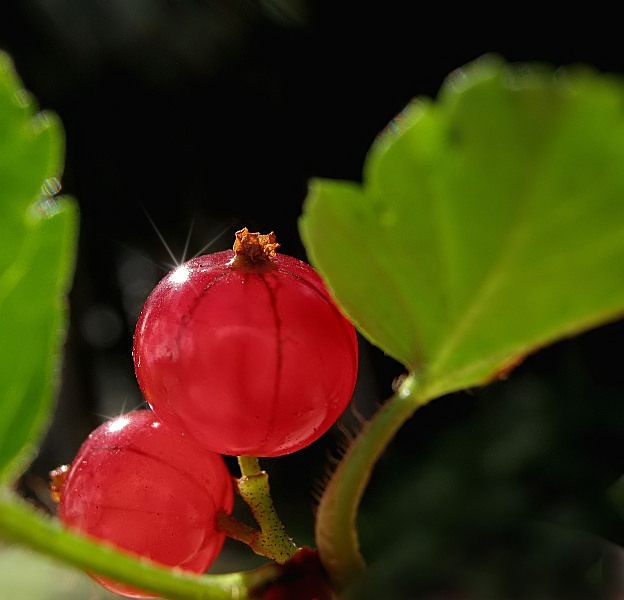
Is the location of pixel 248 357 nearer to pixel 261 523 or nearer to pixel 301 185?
pixel 261 523

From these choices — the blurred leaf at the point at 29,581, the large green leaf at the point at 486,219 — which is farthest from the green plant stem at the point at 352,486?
the blurred leaf at the point at 29,581

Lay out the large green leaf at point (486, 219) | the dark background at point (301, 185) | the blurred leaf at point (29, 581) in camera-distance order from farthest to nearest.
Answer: the blurred leaf at point (29, 581) → the dark background at point (301, 185) → the large green leaf at point (486, 219)

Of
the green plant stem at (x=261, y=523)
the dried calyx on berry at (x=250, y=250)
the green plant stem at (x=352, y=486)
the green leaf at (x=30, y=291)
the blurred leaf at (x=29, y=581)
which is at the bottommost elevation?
the blurred leaf at (x=29, y=581)

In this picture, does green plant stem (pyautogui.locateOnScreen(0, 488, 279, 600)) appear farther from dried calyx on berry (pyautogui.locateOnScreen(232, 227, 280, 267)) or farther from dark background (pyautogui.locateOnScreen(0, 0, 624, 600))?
dark background (pyautogui.locateOnScreen(0, 0, 624, 600))

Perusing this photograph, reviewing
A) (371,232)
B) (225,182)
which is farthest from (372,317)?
(225,182)

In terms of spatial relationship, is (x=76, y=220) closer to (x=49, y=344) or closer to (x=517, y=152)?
(x=49, y=344)

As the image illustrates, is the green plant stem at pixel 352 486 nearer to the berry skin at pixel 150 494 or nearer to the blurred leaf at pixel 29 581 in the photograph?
the berry skin at pixel 150 494

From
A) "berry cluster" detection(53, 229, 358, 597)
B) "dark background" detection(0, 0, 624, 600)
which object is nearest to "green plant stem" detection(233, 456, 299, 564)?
"berry cluster" detection(53, 229, 358, 597)

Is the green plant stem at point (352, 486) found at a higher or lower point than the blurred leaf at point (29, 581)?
higher
